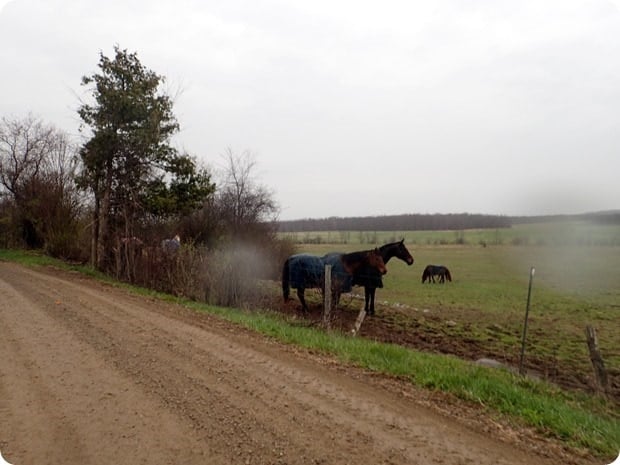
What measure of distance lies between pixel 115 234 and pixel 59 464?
14487 millimetres

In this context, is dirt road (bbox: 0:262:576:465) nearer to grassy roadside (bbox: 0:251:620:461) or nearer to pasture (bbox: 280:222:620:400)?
grassy roadside (bbox: 0:251:620:461)

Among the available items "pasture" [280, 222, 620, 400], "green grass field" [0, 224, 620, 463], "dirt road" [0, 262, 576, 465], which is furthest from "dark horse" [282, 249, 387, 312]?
"dirt road" [0, 262, 576, 465]

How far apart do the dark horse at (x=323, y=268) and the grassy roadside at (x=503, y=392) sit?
4.94 m

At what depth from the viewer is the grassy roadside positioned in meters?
3.97

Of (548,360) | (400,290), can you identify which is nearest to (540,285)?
(400,290)

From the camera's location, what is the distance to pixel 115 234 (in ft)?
52.6

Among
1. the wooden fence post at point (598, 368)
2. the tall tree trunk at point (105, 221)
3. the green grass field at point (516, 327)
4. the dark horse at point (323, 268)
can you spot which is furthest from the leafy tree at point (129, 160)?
the wooden fence post at point (598, 368)

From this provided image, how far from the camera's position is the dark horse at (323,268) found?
41.7 ft

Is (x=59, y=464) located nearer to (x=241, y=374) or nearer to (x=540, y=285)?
(x=241, y=374)

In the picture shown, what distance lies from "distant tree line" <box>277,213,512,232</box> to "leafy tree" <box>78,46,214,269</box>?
10.1m

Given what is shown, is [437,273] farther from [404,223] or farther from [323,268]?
[323,268]

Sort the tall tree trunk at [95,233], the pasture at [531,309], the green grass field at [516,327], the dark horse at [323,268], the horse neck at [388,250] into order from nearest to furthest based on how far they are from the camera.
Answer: the green grass field at [516,327], the pasture at [531,309], the dark horse at [323,268], the horse neck at [388,250], the tall tree trunk at [95,233]

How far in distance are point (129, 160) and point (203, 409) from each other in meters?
14.4

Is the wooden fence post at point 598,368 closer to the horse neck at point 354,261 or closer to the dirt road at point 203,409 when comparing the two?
the dirt road at point 203,409
